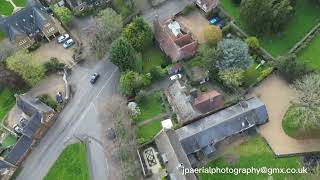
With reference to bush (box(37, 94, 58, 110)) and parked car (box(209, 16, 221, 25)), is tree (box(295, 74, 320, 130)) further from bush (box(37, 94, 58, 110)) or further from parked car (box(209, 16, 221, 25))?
bush (box(37, 94, 58, 110))

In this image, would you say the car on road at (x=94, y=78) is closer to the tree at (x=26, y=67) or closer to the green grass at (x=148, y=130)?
the tree at (x=26, y=67)

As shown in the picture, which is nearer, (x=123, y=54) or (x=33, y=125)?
(x=33, y=125)

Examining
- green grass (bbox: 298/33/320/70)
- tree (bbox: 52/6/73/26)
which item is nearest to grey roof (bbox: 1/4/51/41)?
tree (bbox: 52/6/73/26)

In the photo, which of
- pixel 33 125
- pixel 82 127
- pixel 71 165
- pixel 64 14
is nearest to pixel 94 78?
pixel 82 127

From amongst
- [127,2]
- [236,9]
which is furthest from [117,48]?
[236,9]

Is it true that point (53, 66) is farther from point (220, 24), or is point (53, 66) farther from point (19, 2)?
point (220, 24)

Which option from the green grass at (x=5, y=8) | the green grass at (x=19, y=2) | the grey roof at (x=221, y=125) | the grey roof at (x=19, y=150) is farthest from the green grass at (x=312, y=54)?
the green grass at (x=5, y=8)
